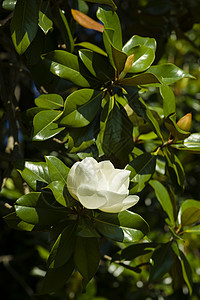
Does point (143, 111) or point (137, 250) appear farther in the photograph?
point (137, 250)

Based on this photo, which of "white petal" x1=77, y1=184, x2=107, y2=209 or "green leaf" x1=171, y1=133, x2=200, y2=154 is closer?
"white petal" x1=77, y1=184, x2=107, y2=209

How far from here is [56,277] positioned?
3.43 ft

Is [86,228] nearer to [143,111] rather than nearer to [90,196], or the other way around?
[90,196]

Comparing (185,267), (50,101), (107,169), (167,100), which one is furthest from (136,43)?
(185,267)

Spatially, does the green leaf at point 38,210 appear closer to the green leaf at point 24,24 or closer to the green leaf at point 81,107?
the green leaf at point 81,107

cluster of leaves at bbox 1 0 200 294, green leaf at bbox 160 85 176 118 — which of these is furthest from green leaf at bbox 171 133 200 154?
green leaf at bbox 160 85 176 118

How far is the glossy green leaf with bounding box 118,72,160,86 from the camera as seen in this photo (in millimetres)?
957

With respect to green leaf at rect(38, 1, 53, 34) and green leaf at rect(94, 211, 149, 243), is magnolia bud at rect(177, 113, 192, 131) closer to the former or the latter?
green leaf at rect(94, 211, 149, 243)

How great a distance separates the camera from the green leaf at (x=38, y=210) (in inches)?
36.8

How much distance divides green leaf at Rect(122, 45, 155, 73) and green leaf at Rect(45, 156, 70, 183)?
1.08 feet

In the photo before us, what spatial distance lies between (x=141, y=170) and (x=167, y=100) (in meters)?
0.22

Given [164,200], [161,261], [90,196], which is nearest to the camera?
[90,196]

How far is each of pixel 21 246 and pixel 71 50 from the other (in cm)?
181

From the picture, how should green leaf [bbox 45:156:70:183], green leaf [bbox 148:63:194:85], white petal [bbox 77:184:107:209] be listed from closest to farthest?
white petal [bbox 77:184:107:209]
green leaf [bbox 45:156:70:183]
green leaf [bbox 148:63:194:85]
